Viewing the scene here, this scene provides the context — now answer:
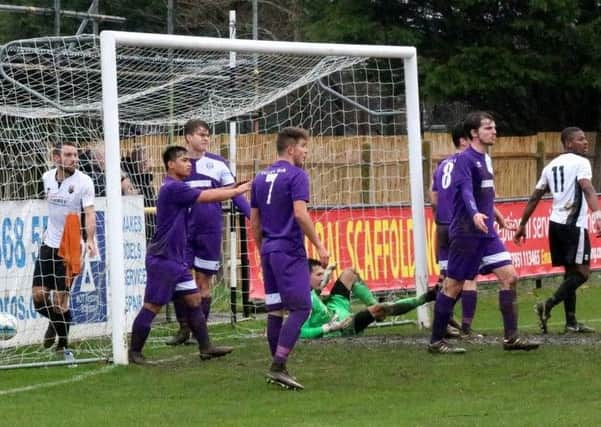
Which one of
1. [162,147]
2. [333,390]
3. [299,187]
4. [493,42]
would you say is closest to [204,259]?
[299,187]

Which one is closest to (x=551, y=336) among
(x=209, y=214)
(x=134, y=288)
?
(x=209, y=214)

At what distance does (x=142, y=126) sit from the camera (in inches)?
675

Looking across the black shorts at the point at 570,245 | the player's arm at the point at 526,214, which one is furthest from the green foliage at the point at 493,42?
the black shorts at the point at 570,245

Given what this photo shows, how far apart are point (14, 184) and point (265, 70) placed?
3.07 meters

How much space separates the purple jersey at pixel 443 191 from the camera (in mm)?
14008

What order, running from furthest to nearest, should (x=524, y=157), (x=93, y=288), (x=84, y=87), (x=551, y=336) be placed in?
(x=524, y=157) < (x=84, y=87) < (x=93, y=288) < (x=551, y=336)

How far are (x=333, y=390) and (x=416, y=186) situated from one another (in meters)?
4.76

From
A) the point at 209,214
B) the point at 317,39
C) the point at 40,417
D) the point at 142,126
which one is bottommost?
the point at 40,417

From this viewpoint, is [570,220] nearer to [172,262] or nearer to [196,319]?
[196,319]

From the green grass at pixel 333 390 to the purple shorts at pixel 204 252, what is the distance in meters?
0.82

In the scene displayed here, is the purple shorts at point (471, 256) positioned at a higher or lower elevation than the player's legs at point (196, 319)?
higher

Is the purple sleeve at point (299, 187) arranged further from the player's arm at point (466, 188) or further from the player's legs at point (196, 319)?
the player's legs at point (196, 319)

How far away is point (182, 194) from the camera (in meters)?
11.9

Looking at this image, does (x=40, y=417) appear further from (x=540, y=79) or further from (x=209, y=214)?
(x=540, y=79)
